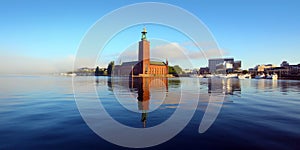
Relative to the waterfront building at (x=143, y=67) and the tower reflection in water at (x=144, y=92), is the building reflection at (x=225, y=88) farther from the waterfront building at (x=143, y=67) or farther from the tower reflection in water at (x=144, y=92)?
the waterfront building at (x=143, y=67)

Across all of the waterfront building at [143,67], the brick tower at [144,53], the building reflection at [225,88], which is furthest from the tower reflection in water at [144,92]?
the waterfront building at [143,67]

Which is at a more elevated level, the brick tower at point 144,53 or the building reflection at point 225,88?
the brick tower at point 144,53

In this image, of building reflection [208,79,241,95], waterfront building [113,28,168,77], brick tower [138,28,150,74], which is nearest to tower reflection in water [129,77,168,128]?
building reflection [208,79,241,95]

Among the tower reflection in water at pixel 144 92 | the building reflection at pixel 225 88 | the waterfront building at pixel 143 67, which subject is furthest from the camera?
the waterfront building at pixel 143 67

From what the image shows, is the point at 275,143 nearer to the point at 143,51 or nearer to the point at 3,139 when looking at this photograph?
the point at 3,139

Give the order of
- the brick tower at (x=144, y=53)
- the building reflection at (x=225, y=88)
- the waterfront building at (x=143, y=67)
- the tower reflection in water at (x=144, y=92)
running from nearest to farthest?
the tower reflection in water at (x=144, y=92) → the building reflection at (x=225, y=88) → the brick tower at (x=144, y=53) → the waterfront building at (x=143, y=67)

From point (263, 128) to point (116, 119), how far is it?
7.91 meters

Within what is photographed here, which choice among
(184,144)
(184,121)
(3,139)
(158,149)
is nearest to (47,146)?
(3,139)

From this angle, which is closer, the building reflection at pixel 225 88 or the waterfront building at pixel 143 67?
the building reflection at pixel 225 88

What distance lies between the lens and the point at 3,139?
6.84 m

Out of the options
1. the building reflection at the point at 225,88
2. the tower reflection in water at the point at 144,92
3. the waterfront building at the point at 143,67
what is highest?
the waterfront building at the point at 143,67

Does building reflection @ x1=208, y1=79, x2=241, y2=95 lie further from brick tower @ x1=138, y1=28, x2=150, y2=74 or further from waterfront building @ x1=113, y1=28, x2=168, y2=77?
waterfront building @ x1=113, y1=28, x2=168, y2=77

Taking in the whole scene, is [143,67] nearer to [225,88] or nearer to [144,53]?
[144,53]

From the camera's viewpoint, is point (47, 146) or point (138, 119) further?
point (138, 119)
